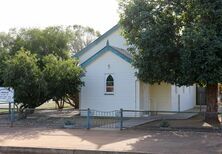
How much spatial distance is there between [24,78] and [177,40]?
814 cm

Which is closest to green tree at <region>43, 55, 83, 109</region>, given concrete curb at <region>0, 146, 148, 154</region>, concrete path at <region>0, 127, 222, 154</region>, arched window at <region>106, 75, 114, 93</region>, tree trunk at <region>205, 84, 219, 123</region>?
arched window at <region>106, 75, 114, 93</region>

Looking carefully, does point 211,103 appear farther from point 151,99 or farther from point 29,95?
point 29,95

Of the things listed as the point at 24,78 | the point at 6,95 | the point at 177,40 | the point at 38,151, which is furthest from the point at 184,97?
the point at 38,151

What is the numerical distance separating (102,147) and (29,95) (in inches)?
390

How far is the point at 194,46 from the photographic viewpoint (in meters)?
17.0

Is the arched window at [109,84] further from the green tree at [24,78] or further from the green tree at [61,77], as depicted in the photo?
the green tree at [24,78]

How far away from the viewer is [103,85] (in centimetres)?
2533

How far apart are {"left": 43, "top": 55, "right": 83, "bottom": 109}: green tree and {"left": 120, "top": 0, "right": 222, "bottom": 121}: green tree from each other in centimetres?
493

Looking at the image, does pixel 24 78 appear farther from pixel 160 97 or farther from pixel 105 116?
pixel 160 97

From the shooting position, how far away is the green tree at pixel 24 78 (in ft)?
72.3

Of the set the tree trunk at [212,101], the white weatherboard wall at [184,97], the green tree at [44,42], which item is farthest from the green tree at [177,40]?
the green tree at [44,42]

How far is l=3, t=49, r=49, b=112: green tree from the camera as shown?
→ 72.3 ft

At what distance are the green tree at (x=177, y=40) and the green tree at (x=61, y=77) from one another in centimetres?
493

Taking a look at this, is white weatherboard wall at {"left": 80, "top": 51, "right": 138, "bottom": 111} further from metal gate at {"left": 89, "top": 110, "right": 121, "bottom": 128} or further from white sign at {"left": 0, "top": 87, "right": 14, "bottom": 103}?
white sign at {"left": 0, "top": 87, "right": 14, "bottom": 103}
